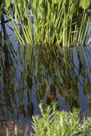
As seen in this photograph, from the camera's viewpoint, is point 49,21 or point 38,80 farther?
point 49,21

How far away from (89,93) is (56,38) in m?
1.41

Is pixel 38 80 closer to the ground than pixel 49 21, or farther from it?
closer to the ground

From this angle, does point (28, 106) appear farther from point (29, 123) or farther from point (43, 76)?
point (43, 76)

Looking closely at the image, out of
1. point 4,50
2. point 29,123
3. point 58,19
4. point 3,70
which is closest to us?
point 29,123

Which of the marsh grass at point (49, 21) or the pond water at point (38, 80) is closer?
the pond water at point (38, 80)

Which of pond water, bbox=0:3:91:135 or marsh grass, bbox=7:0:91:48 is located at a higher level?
marsh grass, bbox=7:0:91:48

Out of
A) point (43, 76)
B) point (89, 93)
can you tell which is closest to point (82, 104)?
point (89, 93)

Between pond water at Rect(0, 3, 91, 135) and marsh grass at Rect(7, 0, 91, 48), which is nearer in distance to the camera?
pond water at Rect(0, 3, 91, 135)

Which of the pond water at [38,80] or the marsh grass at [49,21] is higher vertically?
the marsh grass at [49,21]

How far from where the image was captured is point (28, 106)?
239 cm

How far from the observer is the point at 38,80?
Answer: 2.91m

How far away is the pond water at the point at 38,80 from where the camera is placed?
2336mm

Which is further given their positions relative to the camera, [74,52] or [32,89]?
[74,52]

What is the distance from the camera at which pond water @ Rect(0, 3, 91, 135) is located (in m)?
2.34
